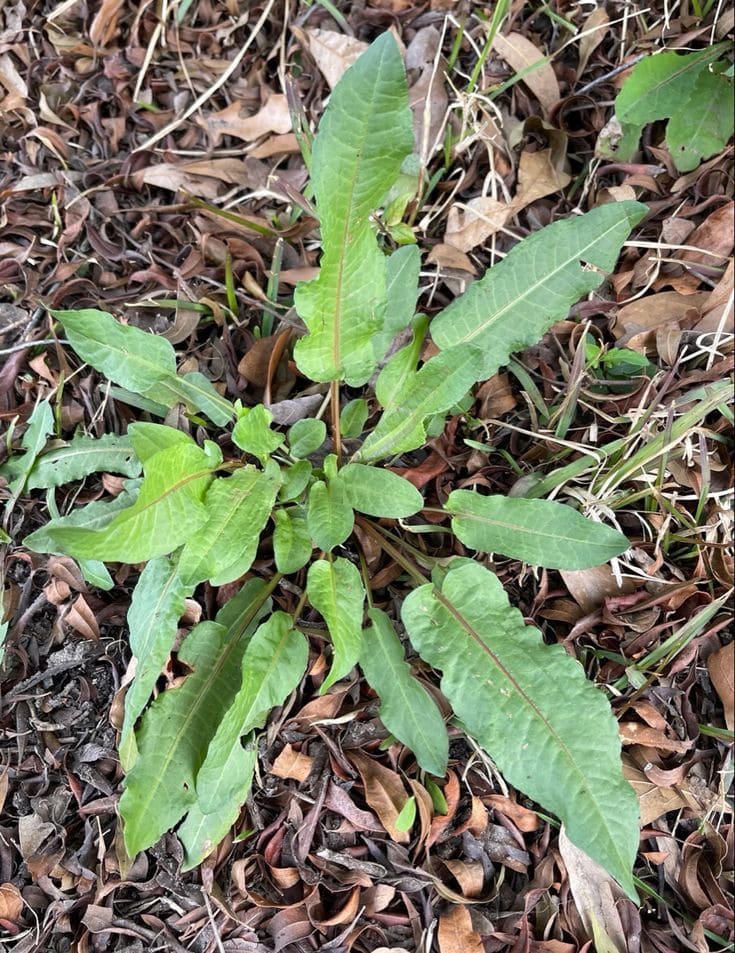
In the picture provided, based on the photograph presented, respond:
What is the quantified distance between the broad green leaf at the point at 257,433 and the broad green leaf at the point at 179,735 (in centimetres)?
29

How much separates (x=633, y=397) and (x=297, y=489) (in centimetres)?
64

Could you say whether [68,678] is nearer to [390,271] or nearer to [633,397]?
[390,271]

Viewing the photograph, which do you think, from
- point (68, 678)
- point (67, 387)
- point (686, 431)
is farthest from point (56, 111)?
point (686, 431)

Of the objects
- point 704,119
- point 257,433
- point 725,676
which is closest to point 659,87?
point 704,119

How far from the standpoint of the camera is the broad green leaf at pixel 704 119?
1.32 meters

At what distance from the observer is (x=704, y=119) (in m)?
1.32

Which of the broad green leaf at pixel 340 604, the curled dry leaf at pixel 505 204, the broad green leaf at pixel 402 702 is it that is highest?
the curled dry leaf at pixel 505 204

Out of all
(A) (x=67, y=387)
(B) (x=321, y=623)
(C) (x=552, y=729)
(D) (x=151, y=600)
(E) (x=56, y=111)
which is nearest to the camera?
(C) (x=552, y=729)

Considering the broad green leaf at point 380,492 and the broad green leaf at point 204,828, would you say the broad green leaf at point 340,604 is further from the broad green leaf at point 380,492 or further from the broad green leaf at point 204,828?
the broad green leaf at point 204,828

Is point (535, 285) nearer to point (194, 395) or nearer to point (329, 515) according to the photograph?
point (329, 515)

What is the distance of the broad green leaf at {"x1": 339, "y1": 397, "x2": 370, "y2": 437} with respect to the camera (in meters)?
1.27

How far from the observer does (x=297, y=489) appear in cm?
120

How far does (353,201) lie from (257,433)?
14.7 inches

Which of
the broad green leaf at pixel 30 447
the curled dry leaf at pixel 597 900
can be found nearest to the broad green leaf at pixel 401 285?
the broad green leaf at pixel 30 447
